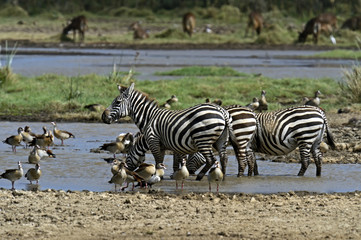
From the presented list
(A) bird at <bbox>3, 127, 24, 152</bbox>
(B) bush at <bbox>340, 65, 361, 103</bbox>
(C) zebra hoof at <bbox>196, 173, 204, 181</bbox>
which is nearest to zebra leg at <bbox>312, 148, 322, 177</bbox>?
(C) zebra hoof at <bbox>196, 173, 204, 181</bbox>

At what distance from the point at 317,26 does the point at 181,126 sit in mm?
36677

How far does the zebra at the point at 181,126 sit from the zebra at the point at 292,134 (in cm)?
54

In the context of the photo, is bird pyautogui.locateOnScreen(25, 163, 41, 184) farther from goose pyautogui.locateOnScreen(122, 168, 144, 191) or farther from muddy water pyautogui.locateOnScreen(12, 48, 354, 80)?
muddy water pyautogui.locateOnScreen(12, 48, 354, 80)

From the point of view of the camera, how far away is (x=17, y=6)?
63250 mm

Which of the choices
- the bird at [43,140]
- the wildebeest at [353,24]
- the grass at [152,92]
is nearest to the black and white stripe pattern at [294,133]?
the bird at [43,140]

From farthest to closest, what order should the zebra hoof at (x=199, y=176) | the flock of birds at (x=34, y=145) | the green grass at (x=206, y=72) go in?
the green grass at (x=206, y=72), the zebra hoof at (x=199, y=176), the flock of birds at (x=34, y=145)

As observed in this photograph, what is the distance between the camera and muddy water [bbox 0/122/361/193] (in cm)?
1082

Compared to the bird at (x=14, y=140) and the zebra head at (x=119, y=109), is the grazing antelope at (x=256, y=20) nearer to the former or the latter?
the bird at (x=14, y=140)

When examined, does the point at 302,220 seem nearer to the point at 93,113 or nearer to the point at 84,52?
the point at 93,113

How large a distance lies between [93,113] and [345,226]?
1025 centimetres

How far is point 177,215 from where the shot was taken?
873 cm

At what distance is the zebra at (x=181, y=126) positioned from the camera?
11.1m

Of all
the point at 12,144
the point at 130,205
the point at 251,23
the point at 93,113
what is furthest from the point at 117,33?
the point at 130,205

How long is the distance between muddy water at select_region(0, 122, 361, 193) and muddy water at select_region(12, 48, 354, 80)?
516 inches
